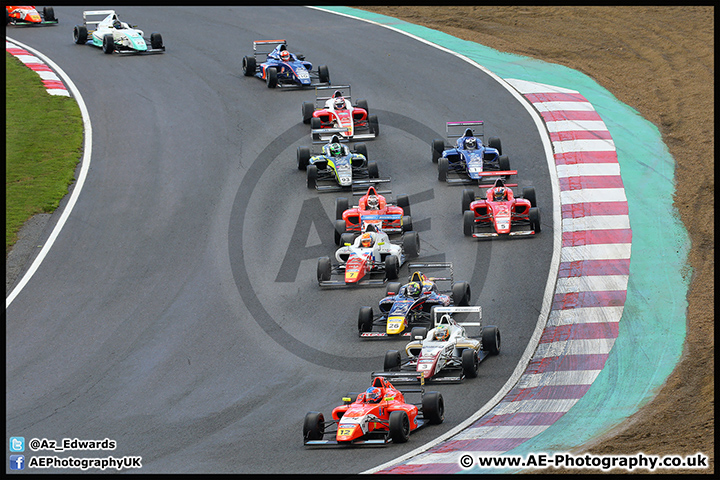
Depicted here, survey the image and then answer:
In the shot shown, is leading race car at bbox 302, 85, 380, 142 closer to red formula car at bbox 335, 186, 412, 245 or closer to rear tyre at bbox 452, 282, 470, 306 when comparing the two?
red formula car at bbox 335, 186, 412, 245

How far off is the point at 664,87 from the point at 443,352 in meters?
21.0

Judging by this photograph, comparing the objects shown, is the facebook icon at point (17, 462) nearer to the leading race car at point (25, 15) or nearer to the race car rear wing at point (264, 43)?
the race car rear wing at point (264, 43)

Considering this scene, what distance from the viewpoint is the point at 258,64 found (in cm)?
4262

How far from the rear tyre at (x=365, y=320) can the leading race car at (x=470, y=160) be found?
368 inches

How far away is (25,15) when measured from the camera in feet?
157

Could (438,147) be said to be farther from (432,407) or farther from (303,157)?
(432,407)

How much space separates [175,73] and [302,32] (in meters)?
7.24

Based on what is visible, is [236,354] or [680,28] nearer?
[236,354]

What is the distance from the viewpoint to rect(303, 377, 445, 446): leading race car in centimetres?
1762

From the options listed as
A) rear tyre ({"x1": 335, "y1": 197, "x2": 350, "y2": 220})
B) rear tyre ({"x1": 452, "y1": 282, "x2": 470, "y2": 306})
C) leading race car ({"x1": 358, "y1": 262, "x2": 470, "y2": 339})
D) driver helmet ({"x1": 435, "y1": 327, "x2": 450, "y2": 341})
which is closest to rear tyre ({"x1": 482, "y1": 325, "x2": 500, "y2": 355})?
driver helmet ({"x1": 435, "y1": 327, "x2": 450, "y2": 341})

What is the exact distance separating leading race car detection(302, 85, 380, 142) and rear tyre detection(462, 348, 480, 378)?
50.2 ft

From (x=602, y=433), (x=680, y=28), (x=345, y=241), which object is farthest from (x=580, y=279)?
(x=680, y=28)

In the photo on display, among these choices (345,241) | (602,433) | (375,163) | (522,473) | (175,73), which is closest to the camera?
(522,473)

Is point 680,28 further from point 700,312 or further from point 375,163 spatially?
point 700,312
